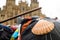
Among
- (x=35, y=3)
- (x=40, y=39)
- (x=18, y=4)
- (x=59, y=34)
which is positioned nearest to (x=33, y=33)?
(x=40, y=39)

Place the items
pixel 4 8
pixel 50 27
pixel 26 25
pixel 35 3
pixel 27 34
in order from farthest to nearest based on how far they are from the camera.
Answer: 1. pixel 35 3
2. pixel 4 8
3. pixel 26 25
4. pixel 27 34
5. pixel 50 27

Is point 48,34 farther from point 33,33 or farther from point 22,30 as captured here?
point 22,30

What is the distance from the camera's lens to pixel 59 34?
5.03ft

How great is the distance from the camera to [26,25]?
1845mm

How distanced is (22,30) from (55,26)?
39 cm

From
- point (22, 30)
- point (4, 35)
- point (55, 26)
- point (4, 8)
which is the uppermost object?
point (55, 26)

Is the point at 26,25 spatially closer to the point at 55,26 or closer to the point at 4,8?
the point at 55,26

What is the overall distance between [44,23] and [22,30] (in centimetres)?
36

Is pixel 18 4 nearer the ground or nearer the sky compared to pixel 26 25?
nearer the ground

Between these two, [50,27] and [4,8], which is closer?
[50,27]

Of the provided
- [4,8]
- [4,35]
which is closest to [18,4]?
[4,8]

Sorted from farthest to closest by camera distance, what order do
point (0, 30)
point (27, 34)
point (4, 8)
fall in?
point (4, 8) < point (0, 30) < point (27, 34)

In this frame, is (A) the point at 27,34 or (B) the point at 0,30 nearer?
(A) the point at 27,34

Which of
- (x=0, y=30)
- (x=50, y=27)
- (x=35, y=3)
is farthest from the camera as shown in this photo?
(x=35, y=3)
